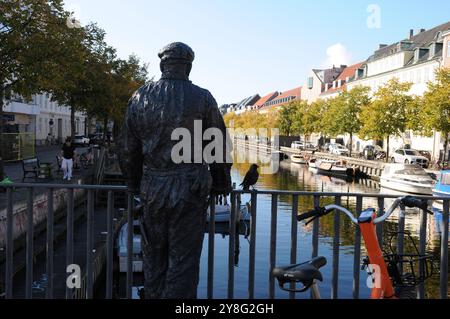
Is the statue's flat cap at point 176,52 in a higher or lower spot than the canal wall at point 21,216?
higher

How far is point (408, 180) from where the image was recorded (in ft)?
131

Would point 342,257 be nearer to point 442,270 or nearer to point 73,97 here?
point 442,270

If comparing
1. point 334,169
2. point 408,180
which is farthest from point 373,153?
point 408,180

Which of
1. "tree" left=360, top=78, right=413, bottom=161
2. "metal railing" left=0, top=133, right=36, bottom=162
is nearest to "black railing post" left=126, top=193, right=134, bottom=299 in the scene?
"metal railing" left=0, top=133, right=36, bottom=162

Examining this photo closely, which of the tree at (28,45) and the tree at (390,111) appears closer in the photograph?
the tree at (28,45)

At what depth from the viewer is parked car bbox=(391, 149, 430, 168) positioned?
4922 cm

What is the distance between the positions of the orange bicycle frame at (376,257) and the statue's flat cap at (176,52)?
6.16ft

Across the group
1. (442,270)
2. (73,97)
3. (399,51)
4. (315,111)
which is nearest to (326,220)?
(73,97)

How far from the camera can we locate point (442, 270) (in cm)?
504

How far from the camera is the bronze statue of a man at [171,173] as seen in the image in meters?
4.11

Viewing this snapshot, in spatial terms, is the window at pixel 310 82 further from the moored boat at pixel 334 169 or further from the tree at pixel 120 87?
the tree at pixel 120 87

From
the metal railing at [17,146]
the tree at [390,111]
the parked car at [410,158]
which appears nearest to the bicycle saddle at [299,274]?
the metal railing at [17,146]

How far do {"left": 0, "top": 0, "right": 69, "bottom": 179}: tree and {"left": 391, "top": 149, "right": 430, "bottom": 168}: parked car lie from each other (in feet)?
119
